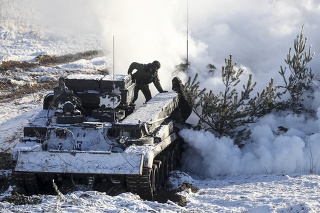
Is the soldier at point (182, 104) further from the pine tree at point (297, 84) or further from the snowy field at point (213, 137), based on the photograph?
the pine tree at point (297, 84)

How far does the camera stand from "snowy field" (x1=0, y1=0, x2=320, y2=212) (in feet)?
31.5

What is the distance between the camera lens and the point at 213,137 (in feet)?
45.4

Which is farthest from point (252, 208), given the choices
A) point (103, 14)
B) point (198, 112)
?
point (103, 14)

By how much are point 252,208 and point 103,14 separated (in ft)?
67.9

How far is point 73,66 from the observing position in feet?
92.1

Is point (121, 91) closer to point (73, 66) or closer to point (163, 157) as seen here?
point (163, 157)

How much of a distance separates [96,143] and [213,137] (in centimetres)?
349

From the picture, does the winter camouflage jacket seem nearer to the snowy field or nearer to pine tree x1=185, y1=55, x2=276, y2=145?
pine tree x1=185, y1=55, x2=276, y2=145

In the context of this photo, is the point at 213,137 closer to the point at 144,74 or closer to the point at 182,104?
the point at 182,104

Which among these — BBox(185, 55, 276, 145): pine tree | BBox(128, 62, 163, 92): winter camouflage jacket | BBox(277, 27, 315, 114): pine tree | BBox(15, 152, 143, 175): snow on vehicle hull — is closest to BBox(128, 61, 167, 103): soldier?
BBox(128, 62, 163, 92): winter camouflage jacket

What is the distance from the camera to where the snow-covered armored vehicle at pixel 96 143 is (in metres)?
10.4

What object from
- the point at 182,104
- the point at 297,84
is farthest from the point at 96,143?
the point at 297,84

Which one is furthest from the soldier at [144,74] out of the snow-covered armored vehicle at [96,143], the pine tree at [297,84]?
the pine tree at [297,84]

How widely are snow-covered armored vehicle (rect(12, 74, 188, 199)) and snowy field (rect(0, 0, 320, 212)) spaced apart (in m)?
0.56
